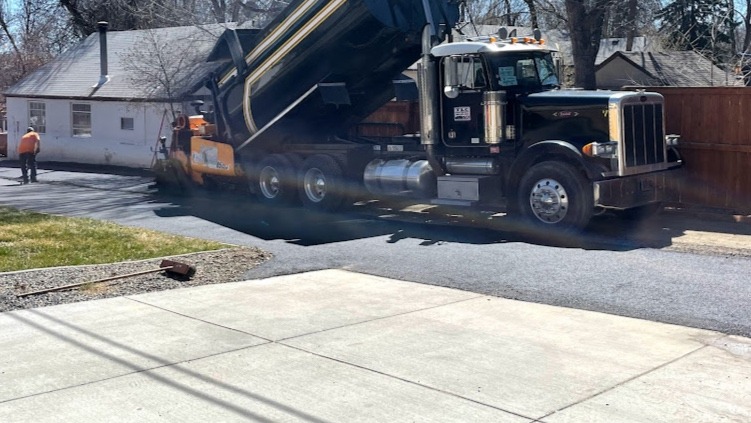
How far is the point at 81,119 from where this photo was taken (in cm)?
3152

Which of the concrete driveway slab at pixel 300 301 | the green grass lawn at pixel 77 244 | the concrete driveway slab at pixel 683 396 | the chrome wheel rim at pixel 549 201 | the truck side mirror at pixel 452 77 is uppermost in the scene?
the truck side mirror at pixel 452 77

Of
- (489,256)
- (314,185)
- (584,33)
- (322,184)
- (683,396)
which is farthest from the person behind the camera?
(584,33)

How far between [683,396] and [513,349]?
5.11ft

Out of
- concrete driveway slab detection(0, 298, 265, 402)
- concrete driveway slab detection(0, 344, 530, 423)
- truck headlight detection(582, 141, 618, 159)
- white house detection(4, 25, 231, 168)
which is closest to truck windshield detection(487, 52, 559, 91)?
truck headlight detection(582, 141, 618, 159)

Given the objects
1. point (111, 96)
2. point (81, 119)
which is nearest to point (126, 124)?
point (111, 96)

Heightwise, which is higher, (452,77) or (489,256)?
(452,77)

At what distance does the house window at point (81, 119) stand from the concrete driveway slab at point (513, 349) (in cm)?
2479

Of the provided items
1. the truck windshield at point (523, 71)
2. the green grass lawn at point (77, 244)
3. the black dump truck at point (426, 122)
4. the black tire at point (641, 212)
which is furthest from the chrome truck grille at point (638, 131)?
the green grass lawn at point (77, 244)

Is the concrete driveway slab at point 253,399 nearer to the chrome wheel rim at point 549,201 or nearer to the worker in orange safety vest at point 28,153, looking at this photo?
the chrome wheel rim at point 549,201

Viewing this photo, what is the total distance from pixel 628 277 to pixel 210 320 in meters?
4.56

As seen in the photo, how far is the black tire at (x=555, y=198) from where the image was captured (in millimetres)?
13258

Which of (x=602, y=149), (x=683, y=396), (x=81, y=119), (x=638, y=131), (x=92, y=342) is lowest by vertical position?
(x=683, y=396)

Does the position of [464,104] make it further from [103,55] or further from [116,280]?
[103,55]

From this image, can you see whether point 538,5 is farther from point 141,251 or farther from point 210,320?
point 210,320
